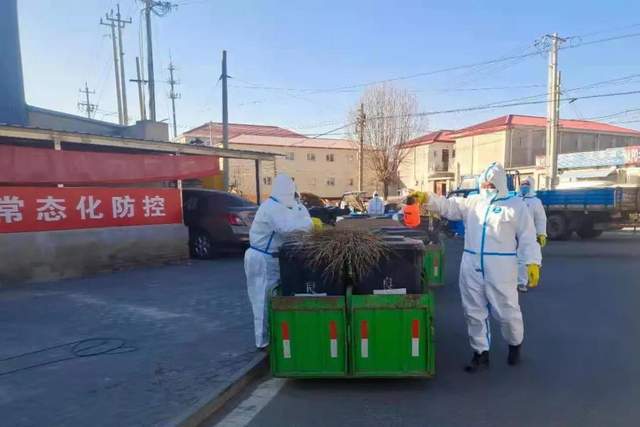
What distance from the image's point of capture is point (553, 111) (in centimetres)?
2327

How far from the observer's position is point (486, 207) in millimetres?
4352

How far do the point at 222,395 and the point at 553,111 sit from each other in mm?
24121

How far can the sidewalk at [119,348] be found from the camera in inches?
134

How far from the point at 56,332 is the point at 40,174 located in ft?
13.7

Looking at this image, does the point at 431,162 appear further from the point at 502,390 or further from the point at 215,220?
the point at 502,390

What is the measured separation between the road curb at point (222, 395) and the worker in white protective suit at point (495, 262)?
74.0 inches

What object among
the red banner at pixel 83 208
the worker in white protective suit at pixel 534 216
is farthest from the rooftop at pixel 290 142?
the worker in white protective suit at pixel 534 216

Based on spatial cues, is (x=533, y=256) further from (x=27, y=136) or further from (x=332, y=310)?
(x=27, y=136)

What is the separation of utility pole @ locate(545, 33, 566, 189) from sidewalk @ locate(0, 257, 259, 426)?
65.7 feet

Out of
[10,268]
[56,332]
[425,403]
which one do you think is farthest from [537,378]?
[10,268]

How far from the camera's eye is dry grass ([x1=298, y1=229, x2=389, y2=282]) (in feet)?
12.9

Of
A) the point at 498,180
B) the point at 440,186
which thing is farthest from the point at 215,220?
the point at 440,186

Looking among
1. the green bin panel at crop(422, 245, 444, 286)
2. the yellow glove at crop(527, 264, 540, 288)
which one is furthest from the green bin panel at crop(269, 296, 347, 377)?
the green bin panel at crop(422, 245, 444, 286)

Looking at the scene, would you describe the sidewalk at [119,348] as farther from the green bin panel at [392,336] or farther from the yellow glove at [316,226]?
the yellow glove at [316,226]
